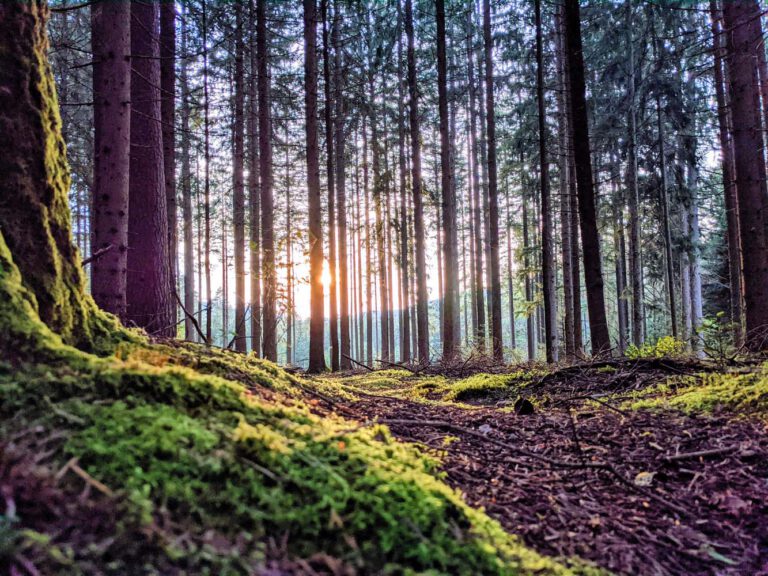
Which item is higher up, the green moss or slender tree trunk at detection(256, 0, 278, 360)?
slender tree trunk at detection(256, 0, 278, 360)

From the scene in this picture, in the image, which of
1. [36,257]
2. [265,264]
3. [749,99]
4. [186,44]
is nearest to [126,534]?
[36,257]

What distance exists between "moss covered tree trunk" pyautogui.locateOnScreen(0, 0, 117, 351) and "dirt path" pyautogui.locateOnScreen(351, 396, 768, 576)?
191cm

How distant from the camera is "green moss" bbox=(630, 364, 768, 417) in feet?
10.4

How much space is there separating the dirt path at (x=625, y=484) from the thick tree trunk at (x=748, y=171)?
6.27m

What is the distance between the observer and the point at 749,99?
790cm

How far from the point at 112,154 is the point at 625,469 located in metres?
6.02

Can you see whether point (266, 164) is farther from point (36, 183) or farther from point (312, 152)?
point (36, 183)

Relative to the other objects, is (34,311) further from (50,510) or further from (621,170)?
(621,170)

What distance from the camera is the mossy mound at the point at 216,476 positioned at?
109cm

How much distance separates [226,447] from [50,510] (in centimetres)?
48

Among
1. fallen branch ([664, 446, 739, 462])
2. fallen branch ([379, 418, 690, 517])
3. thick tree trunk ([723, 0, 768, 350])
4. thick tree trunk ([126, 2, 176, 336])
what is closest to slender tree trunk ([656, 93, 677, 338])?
thick tree trunk ([723, 0, 768, 350])

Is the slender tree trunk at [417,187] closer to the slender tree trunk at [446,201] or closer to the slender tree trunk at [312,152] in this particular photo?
the slender tree trunk at [446,201]

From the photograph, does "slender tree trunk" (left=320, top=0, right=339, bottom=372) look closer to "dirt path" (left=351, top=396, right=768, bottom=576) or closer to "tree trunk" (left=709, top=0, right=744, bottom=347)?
"dirt path" (left=351, top=396, right=768, bottom=576)

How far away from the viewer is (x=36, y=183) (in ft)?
6.73
